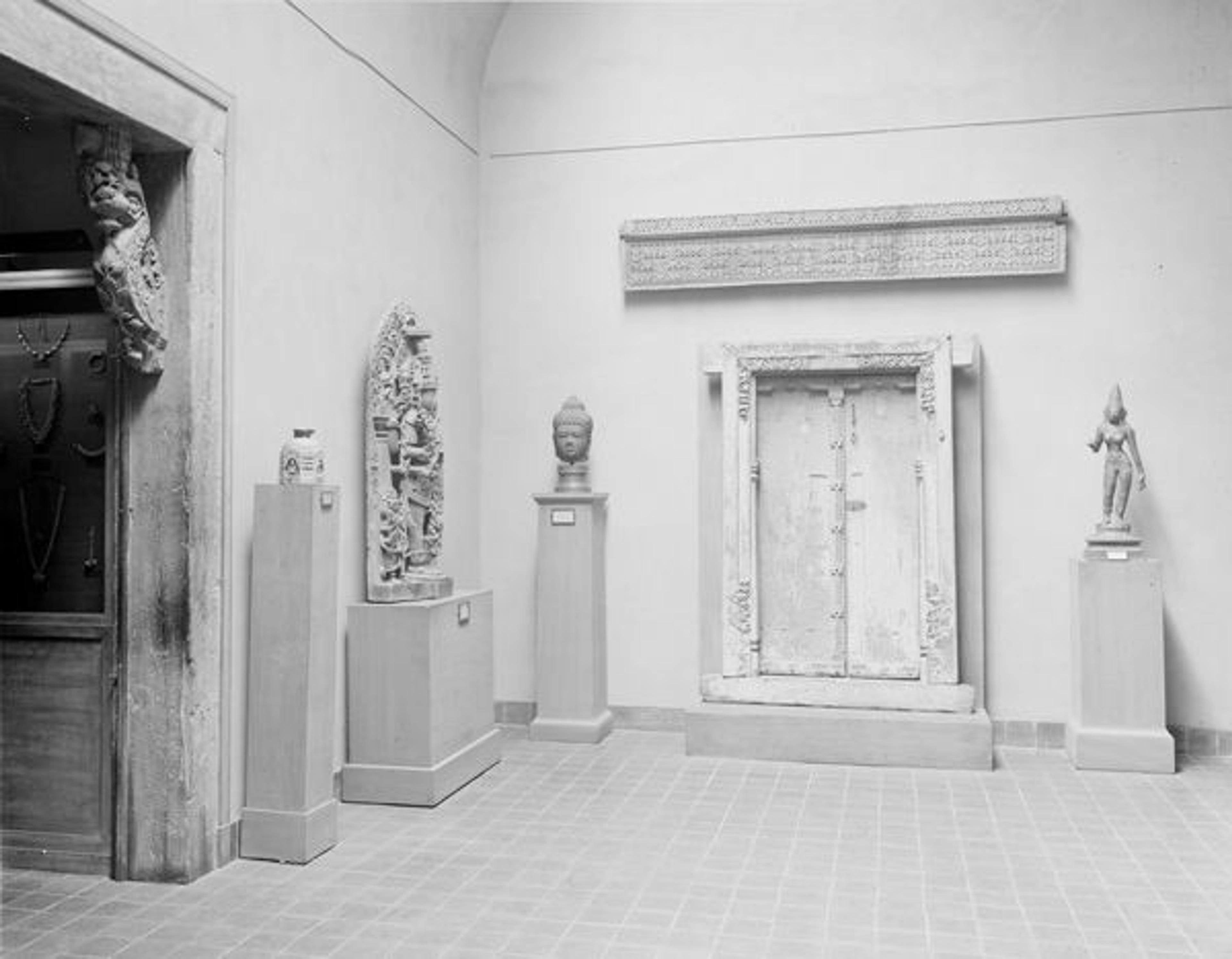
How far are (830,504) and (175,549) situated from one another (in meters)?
3.81

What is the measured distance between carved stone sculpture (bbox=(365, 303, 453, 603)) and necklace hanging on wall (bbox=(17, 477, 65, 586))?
4.75 ft

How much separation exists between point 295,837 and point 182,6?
323cm

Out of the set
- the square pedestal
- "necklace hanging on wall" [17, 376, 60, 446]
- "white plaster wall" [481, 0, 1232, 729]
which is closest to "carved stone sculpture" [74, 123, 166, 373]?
"necklace hanging on wall" [17, 376, 60, 446]

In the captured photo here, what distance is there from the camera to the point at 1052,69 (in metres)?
6.67

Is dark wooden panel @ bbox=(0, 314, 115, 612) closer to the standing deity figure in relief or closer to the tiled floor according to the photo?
the tiled floor

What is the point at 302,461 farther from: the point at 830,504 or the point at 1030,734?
the point at 1030,734

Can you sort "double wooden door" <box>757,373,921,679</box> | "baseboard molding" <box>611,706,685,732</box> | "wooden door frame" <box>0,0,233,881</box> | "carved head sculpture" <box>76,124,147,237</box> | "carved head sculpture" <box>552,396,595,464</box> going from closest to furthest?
1. "carved head sculpture" <box>76,124,147,237</box>
2. "wooden door frame" <box>0,0,233,881</box>
3. "double wooden door" <box>757,373,921,679</box>
4. "carved head sculpture" <box>552,396,595,464</box>
5. "baseboard molding" <box>611,706,685,732</box>

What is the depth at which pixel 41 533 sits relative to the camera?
4.50 m

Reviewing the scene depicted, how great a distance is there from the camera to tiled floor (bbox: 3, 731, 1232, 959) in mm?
3637

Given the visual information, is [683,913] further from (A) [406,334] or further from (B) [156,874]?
(A) [406,334]

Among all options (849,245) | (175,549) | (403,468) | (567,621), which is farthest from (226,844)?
(849,245)

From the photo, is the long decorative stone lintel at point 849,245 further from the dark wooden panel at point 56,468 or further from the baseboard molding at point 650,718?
the dark wooden panel at point 56,468

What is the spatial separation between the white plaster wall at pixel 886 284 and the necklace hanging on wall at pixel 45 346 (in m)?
3.17

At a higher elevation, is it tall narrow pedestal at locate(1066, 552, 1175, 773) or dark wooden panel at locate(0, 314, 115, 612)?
dark wooden panel at locate(0, 314, 115, 612)
